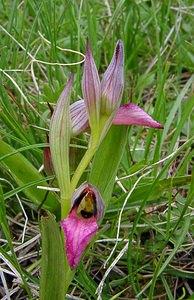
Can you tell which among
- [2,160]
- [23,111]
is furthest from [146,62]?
[2,160]

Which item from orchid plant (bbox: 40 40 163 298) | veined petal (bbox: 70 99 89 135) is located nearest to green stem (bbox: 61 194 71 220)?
orchid plant (bbox: 40 40 163 298)

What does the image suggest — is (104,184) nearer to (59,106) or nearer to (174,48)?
(59,106)

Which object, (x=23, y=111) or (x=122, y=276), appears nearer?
(x=122, y=276)

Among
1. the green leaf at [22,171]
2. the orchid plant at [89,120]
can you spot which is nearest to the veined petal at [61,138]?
the orchid plant at [89,120]

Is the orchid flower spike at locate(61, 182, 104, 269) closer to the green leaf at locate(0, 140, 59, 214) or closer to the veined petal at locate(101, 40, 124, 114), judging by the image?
the veined petal at locate(101, 40, 124, 114)

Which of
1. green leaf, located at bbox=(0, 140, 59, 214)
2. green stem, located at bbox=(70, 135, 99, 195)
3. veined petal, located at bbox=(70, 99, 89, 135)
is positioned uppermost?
veined petal, located at bbox=(70, 99, 89, 135)

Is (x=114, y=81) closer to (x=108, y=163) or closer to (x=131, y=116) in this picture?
(x=131, y=116)

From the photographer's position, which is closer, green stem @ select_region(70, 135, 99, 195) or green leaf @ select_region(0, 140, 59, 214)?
green stem @ select_region(70, 135, 99, 195)
